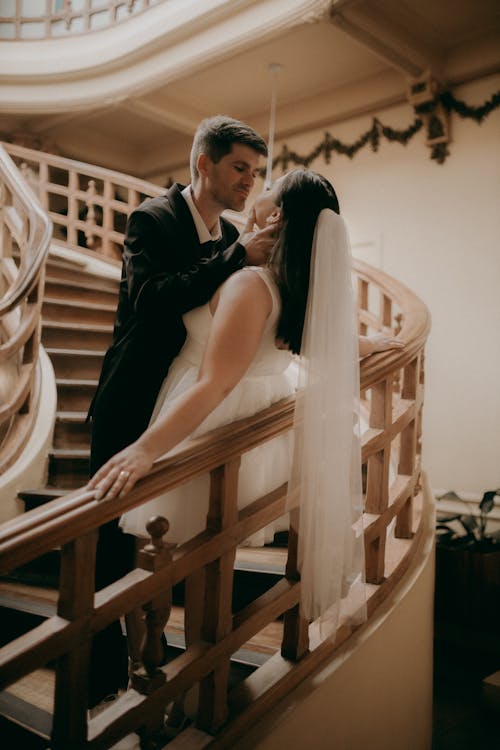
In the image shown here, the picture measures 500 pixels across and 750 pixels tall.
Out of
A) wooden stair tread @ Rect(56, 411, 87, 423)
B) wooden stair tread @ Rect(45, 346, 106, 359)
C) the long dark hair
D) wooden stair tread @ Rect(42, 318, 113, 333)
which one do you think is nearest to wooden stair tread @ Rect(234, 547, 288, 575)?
the long dark hair

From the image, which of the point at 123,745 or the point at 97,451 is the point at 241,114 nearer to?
the point at 97,451

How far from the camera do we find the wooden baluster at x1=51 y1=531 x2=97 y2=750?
46.2 inches

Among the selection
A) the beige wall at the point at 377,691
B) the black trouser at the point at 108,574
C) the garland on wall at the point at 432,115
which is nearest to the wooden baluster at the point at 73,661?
the beige wall at the point at 377,691

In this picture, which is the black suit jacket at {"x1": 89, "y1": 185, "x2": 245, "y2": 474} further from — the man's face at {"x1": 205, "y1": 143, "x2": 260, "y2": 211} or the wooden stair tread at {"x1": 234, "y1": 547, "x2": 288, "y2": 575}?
the wooden stair tread at {"x1": 234, "y1": 547, "x2": 288, "y2": 575}

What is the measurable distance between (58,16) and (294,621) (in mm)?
7133

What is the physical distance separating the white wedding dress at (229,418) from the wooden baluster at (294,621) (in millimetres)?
97

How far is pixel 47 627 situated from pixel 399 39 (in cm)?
516

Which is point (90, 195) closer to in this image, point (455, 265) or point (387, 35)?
point (387, 35)

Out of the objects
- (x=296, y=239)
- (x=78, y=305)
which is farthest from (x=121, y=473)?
(x=78, y=305)

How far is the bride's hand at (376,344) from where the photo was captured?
6.77ft

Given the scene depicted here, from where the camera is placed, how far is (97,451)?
5.99 feet

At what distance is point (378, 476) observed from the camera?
2.09 metres

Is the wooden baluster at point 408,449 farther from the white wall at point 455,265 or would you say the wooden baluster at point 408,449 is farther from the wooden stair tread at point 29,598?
the white wall at point 455,265

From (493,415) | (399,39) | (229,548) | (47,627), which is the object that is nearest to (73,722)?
(47,627)
